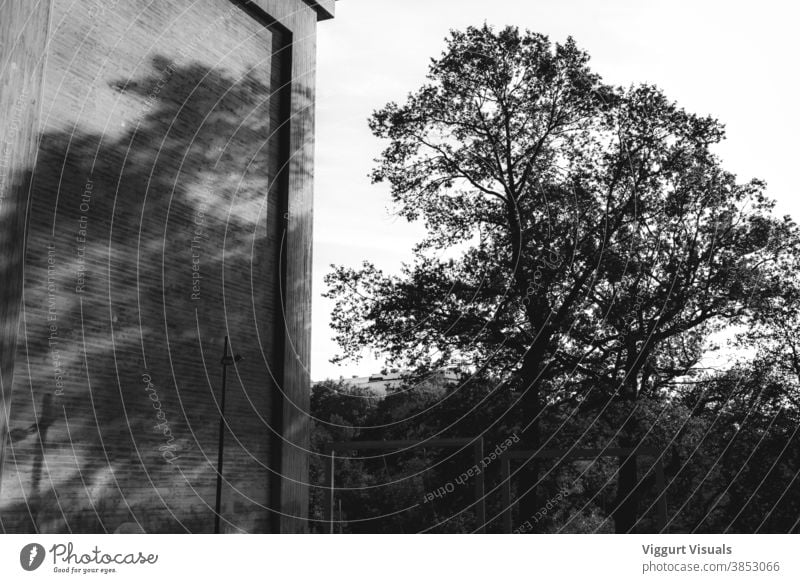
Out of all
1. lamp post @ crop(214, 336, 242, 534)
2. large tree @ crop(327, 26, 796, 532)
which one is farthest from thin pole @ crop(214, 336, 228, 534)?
large tree @ crop(327, 26, 796, 532)

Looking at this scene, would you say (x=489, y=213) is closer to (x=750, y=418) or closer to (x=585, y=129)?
(x=585, y=129)

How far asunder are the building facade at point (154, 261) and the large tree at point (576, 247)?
5.99 metres

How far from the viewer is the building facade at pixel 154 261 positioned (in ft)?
41.5

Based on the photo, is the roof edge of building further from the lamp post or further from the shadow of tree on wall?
the lamp post

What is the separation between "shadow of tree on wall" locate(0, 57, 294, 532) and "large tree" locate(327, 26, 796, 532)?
709 cm

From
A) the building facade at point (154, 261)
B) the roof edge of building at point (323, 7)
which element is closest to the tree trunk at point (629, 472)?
the building facade at point (154, 261)

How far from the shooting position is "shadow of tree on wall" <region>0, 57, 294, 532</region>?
13.1 m

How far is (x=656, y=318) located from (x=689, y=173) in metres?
4.26

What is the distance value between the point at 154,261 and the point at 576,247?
39.8 feet

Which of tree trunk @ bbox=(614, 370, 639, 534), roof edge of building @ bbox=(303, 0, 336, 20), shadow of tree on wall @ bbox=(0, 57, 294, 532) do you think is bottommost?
tree trunk @ bbox=(614, 370, 639, 534)

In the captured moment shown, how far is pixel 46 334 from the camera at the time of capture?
43.1 feet

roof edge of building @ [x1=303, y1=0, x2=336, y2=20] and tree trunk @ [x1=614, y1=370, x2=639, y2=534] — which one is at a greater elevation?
roof edge of building @ [x1=303, y1=0, x2=336, y2=20]

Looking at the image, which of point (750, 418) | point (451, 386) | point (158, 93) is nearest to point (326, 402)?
point (451, 386)

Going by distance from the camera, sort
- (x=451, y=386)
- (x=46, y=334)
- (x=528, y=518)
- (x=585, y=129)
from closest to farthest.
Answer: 1. (x=46, y=334)
2. (x=528, y=518)
3. (x=585, y=129)
4. (x=451, y=386)
